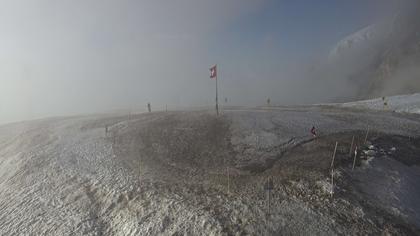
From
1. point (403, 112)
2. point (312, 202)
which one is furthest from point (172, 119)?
point (403, 112)

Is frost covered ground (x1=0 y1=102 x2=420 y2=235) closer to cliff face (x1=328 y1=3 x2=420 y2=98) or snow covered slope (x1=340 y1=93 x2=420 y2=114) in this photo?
snow covered slope (x1=340 y1=93 x2=420 y2=114)

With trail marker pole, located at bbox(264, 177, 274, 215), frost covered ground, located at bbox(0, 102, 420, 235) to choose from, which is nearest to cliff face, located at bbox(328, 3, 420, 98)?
frost covered ground, located at bbox(0, 102, 420, 235)

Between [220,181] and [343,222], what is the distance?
6.93 meters

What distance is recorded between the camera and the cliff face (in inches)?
4353

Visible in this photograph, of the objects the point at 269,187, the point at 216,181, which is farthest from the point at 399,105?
the point at 216,181

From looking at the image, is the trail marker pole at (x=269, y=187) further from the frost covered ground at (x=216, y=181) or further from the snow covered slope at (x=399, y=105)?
the snow covered slope at (x=399, y=105)

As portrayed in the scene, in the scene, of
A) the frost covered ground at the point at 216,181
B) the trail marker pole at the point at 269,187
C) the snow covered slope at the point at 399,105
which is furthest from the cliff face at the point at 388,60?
the trail marker pole at the point at 269,187

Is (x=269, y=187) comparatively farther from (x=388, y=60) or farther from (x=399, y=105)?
(x=388, y=60)

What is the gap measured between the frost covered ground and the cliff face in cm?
9379

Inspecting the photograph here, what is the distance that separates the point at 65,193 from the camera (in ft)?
58.4

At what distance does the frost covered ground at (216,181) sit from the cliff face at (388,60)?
308 feet

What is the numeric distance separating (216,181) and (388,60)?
138 m

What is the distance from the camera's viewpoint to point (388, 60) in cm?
12706

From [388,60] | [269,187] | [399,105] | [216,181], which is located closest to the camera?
[269,187]
